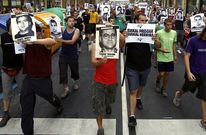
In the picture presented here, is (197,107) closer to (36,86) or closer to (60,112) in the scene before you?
(60,112)

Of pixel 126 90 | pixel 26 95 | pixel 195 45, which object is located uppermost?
pixel 195 45

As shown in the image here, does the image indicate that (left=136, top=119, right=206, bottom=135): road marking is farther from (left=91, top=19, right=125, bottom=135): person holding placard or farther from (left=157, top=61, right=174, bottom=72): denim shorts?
(left=157, top=61, right=174, bottom=72): denim shorts

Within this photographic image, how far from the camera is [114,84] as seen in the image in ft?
19.9

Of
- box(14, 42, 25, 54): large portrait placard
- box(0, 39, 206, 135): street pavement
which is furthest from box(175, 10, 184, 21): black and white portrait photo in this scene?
box(14, 42, 25, 54): large portrait placard

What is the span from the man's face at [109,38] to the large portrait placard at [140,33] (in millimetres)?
720

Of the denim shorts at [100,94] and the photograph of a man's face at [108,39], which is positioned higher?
the photograph of a man's face at [108,39]

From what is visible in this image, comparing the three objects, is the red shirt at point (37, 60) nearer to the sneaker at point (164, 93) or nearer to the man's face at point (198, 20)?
the sneaker at point (164, 93)

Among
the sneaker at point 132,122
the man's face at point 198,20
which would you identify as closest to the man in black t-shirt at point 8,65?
the sneaker at point 132,122

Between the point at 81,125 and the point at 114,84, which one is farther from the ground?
the point at 114,84

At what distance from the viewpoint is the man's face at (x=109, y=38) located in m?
5.88

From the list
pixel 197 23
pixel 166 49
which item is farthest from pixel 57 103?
pixel 197 23

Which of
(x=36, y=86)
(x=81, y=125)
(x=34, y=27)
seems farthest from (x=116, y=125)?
(x=34, y=27)

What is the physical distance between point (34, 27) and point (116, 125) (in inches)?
85.3

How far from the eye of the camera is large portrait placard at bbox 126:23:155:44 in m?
6.58
